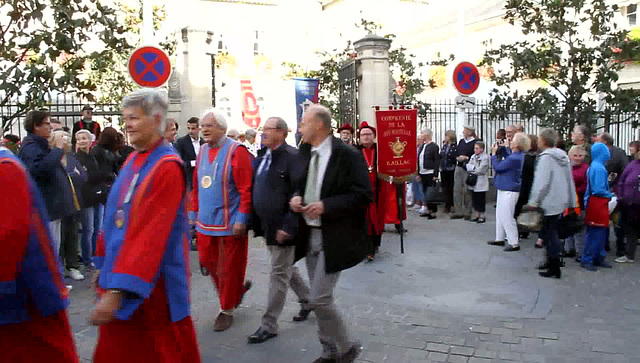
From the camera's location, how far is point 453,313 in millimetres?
6277

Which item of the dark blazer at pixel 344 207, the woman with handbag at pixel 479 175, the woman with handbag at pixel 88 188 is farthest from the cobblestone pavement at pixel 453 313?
the woman with handbag at pixel 479 175

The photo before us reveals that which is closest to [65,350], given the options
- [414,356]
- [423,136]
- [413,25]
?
[414,356]

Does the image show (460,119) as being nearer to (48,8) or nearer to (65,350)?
(48,8)

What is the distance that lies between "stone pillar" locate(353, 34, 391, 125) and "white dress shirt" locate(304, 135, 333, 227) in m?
7.95

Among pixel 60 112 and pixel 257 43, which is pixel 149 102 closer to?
pixel 60 112

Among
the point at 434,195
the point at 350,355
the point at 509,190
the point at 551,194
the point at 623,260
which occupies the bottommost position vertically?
the point at 623,260

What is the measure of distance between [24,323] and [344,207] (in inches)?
93.5

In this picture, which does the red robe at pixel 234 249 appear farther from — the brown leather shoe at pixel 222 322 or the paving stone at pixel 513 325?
the paving stone at pixel 513 325

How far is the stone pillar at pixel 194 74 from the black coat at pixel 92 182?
22.6 feet

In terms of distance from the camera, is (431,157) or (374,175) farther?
(431,157)

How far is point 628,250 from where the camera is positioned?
28.9ft

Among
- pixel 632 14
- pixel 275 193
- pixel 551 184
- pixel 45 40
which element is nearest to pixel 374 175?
pixel 551 184

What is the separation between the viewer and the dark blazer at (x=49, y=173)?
6879mm

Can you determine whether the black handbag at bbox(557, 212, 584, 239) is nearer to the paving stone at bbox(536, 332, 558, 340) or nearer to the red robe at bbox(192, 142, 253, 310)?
the paving stone at bbox(536, 332, 558, 340)
